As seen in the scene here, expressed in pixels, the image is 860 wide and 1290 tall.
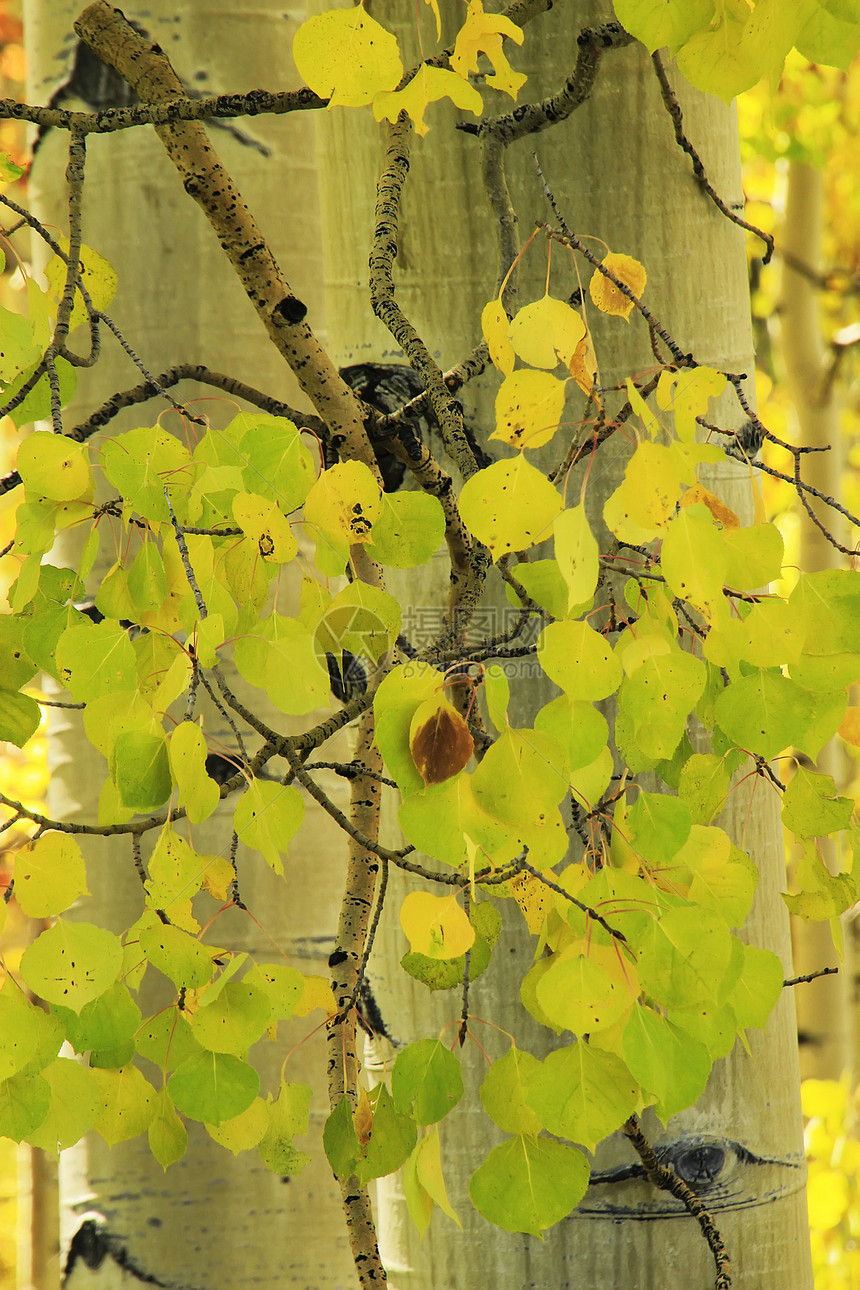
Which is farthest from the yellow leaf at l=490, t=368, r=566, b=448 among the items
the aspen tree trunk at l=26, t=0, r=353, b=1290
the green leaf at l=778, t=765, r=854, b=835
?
the aspen tree trunk at l=26, t=0, r=353, b=1290

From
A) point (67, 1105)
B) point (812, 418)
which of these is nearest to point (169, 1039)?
point (67, 1105)

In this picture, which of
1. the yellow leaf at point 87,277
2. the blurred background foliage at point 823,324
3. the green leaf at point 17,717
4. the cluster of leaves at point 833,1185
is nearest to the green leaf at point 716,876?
the green leaf at point 17,717

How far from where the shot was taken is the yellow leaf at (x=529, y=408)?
0.45 meters

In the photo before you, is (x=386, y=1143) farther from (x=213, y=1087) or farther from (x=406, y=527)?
(x=406, y=527)

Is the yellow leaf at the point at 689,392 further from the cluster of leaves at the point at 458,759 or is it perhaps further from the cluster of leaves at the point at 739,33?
the cluster of leaves at the point at 739,33

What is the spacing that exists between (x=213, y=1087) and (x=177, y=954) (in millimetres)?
80

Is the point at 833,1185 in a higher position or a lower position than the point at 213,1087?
lower

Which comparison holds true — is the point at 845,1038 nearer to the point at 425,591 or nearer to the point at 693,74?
the point at 425,591

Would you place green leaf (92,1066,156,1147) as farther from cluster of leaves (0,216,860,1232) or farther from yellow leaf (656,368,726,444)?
yellow leaf (656,368,726,444)

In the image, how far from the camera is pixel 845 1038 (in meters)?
2.84

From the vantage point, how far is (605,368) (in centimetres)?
70

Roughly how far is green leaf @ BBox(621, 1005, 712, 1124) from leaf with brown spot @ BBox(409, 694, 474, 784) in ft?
0.40

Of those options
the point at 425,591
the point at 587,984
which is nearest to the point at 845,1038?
the point at 425,591

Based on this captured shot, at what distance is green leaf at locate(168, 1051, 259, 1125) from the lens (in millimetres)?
471
